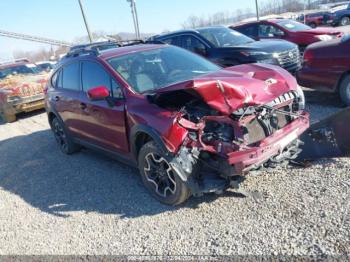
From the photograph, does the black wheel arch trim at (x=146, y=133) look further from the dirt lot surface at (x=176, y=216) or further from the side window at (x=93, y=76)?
the side window at (x=93, y=76)

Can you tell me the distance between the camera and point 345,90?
246 inches

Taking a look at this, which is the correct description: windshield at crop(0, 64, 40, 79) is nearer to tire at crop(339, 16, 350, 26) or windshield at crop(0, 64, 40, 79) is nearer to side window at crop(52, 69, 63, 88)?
side window at crop(52, 69, 63, 88)

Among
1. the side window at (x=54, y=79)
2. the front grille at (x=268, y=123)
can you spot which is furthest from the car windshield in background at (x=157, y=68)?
the side window at (x=54, y=79)

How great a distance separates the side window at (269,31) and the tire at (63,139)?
8.71 meters

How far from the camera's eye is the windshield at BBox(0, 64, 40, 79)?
13.1 m

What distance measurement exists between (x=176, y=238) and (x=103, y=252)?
29.6 inches

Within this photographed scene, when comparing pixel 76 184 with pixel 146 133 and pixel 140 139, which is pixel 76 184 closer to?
pixel 140 139

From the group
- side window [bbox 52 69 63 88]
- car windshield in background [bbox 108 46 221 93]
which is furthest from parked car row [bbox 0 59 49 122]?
car windshield in background [bbox 108 46 221 93]

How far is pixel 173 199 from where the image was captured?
13.3 ft

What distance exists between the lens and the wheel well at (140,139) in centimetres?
427

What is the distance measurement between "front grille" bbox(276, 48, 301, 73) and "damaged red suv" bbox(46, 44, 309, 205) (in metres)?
3.92

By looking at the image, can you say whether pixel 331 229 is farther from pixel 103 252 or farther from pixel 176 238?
pixel 103 252

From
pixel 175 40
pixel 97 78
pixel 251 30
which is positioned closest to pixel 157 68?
pixel 97 78

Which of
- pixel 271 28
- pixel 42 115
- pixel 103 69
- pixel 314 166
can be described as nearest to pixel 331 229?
pixel 314 166
